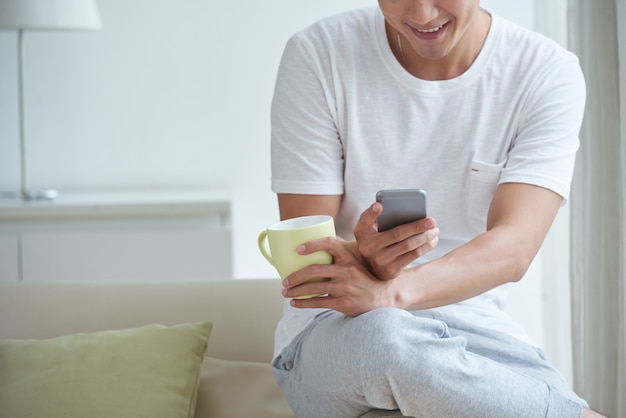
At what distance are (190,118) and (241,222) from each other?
418 millimetres

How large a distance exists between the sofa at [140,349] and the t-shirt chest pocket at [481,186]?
450 millimetres

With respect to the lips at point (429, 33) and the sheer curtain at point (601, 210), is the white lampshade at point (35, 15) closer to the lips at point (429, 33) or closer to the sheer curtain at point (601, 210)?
the sheer curtain at point (601, 210)

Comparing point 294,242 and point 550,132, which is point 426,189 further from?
point 294,242

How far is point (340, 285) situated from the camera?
1.31m

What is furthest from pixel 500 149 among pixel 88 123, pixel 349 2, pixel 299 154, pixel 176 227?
pixel 88 123

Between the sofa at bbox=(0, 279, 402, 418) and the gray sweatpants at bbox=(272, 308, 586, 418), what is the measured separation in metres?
0.07

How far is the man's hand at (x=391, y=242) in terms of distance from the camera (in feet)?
4.15

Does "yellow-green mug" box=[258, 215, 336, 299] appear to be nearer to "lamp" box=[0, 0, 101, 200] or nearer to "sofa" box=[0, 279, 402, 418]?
"sofa" box=[0, 279, 402, 418]

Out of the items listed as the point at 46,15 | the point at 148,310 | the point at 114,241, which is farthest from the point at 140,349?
the point at 46,15

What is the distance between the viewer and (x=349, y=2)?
10.9ft

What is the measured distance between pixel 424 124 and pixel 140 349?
0.64 metres

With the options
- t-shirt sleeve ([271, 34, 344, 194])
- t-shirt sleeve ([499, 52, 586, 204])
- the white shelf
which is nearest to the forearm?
t-shirt sleeve ([499, 52, 586, 204])

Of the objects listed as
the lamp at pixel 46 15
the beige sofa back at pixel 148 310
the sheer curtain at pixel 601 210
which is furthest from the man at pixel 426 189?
the lamp at pixel 46 15

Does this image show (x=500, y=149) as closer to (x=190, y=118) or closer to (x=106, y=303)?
(x=106, y=303)
